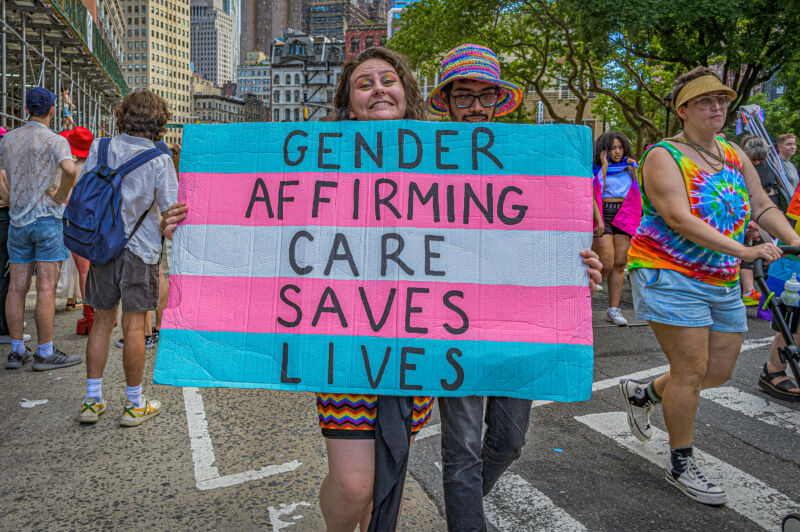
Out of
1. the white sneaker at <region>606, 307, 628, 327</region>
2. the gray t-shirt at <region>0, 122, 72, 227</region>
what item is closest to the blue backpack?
the gray t-shirt at <region>0, 122, 72, 227</region>

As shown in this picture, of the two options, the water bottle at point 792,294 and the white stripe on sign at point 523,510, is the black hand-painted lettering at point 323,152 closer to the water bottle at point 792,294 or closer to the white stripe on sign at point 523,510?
the white stripe on sign at point 523,510

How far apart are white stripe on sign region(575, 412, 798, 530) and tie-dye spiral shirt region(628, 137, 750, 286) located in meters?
1.03

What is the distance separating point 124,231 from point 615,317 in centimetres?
532

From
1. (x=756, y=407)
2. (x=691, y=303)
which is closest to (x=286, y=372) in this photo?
(x=691, y=303)

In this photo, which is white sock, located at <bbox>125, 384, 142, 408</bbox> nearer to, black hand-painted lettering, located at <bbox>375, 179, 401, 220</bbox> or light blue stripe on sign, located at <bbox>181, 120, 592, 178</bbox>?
light blue stripe on sign, located at <bbox>181, 120, 592, 178</bbox>

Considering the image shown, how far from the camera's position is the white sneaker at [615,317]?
276 inches

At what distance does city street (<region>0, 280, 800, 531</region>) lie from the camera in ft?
9.15

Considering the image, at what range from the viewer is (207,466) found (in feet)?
10.7

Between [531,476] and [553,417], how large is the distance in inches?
37.4

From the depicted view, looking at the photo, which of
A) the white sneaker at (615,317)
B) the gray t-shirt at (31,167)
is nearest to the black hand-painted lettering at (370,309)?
the gray t-shirt at (31,167)

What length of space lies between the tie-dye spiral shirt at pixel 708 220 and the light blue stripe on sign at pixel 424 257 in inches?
47.2

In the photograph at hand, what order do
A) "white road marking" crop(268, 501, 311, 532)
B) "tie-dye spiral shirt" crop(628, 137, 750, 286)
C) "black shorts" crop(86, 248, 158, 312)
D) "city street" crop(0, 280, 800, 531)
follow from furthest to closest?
1. "black shorts" crop(86, 248, 158, 312)
2. "tie-dye spiral shirt" crop(628, 137, 750, 286)
3. "city street" crop(0, 280, 800, 531)
4. "white road marking" crop(268, 501, 311, 532)

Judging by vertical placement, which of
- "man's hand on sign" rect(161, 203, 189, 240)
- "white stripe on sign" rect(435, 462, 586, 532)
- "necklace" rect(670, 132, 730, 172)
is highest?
"necklace" rect(670, 132, 730, 172)

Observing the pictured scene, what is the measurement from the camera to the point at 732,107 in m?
13.8
